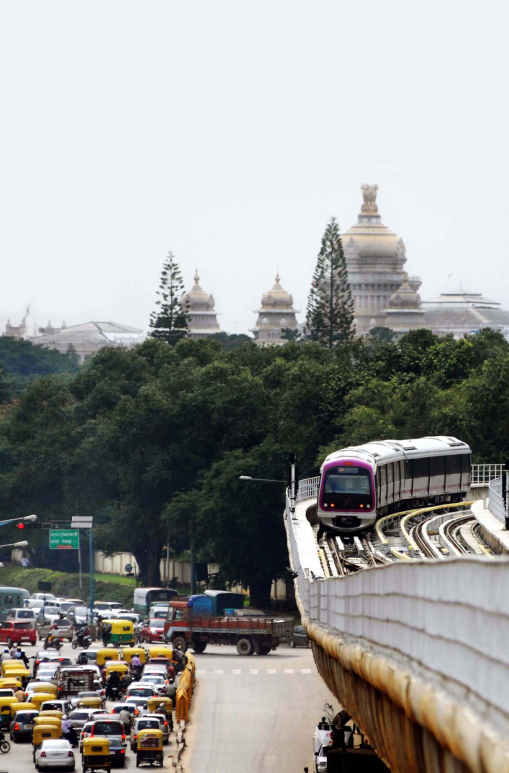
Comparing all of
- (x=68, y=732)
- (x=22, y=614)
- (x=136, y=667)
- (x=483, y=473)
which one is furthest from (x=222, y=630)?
(x=68, y=732)

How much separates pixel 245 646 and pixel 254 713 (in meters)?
15.7

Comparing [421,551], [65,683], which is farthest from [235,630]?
[421,551]

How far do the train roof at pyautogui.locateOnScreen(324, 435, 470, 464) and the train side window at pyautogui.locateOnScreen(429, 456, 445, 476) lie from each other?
17 centimetres

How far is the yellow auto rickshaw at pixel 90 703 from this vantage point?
52.7 metres

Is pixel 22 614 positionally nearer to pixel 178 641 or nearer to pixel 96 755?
pixel 178 641

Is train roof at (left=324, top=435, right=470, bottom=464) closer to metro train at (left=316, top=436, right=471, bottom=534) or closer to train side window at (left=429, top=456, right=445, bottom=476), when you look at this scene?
metro train at (left=316, top=436, right=471, bottom=534)

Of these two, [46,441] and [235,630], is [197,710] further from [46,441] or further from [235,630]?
[46,441]

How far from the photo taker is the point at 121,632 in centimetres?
7356

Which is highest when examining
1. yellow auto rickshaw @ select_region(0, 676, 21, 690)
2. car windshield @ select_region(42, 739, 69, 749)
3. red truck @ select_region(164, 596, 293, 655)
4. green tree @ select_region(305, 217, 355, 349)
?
green tree @ select_region(305, 217, 355, 349)

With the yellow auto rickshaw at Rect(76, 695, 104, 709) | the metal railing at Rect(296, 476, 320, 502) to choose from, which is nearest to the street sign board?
the metal railing at Rect(296, 476, 320, 502)

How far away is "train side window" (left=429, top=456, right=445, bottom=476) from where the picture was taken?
6134 centimetres

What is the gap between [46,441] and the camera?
105 m

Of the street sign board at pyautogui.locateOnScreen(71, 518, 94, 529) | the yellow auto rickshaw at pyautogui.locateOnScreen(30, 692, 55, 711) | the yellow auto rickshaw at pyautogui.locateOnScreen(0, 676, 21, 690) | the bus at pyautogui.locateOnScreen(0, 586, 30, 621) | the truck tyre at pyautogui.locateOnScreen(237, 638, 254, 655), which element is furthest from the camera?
the bus at pyautogui.locateOnScreen(0, 586, 30, 621)

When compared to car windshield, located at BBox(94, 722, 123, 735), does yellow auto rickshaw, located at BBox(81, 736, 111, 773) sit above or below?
below
